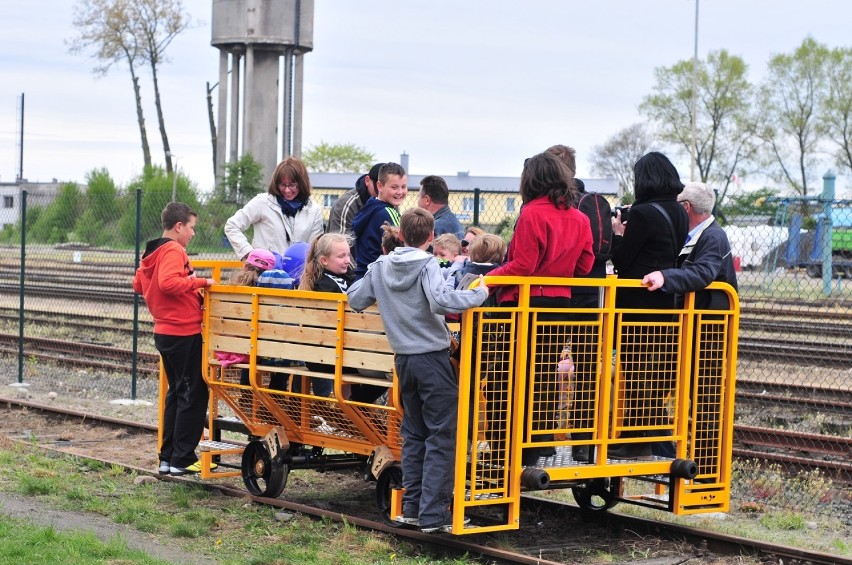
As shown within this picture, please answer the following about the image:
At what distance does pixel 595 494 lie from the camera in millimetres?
8055

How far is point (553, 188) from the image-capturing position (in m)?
6.83

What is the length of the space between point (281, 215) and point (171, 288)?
3.62 feet

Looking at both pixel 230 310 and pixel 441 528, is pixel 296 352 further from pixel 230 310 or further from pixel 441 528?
pixel 441 528

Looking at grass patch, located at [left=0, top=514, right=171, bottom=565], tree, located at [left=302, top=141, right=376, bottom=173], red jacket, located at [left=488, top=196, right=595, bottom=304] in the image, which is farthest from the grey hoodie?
tree, located at [left=302, top=141, right=376, bottom=173]

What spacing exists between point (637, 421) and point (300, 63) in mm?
44570

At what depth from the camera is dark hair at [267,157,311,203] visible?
899 centimetres

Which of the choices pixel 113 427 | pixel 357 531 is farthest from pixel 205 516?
pixel 113 427

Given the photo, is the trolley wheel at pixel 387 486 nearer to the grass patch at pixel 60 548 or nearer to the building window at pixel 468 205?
the grass patch at pixel 60 548

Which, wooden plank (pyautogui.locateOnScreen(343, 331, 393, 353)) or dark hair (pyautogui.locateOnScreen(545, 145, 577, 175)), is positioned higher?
dark hair (pyautogui.locateOnScreen(545, 145, 577, 175))

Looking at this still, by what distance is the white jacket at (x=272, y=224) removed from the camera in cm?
911

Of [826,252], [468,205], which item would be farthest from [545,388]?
[826,252]

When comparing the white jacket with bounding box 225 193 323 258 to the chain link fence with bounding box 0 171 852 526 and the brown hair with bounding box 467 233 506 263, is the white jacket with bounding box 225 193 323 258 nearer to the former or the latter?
Answer: the brown hair with bounding box 467 233 506 263

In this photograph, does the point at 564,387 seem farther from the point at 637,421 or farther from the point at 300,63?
the point at 300,63

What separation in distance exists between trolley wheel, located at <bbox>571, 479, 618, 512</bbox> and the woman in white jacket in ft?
9.19
